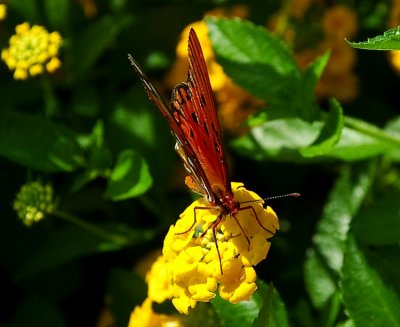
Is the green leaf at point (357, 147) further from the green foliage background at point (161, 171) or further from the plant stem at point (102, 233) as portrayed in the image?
the plant stem at point (102, 233)

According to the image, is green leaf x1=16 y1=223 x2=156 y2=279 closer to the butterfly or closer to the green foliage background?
the green foliage background

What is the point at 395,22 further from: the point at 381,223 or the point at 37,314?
the point at 37,314

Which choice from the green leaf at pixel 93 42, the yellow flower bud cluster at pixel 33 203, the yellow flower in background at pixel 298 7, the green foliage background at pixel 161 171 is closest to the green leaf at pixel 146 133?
the green foliage background at pixel 161 171

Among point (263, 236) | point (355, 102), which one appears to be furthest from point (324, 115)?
point (355, 102)

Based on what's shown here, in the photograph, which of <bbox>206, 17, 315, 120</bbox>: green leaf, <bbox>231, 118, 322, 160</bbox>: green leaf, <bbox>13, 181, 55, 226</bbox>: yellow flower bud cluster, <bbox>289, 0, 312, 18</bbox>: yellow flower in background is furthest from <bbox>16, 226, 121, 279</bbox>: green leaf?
<bbox>289, 0, 312, 18</bbox>: yellow flower in background

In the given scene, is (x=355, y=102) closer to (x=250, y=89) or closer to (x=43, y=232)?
(x=250, y=89)

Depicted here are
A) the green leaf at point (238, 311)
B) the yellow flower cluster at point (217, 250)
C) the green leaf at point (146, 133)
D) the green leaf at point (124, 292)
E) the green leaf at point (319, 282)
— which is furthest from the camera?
→ the green leaf at point (146, 133)
